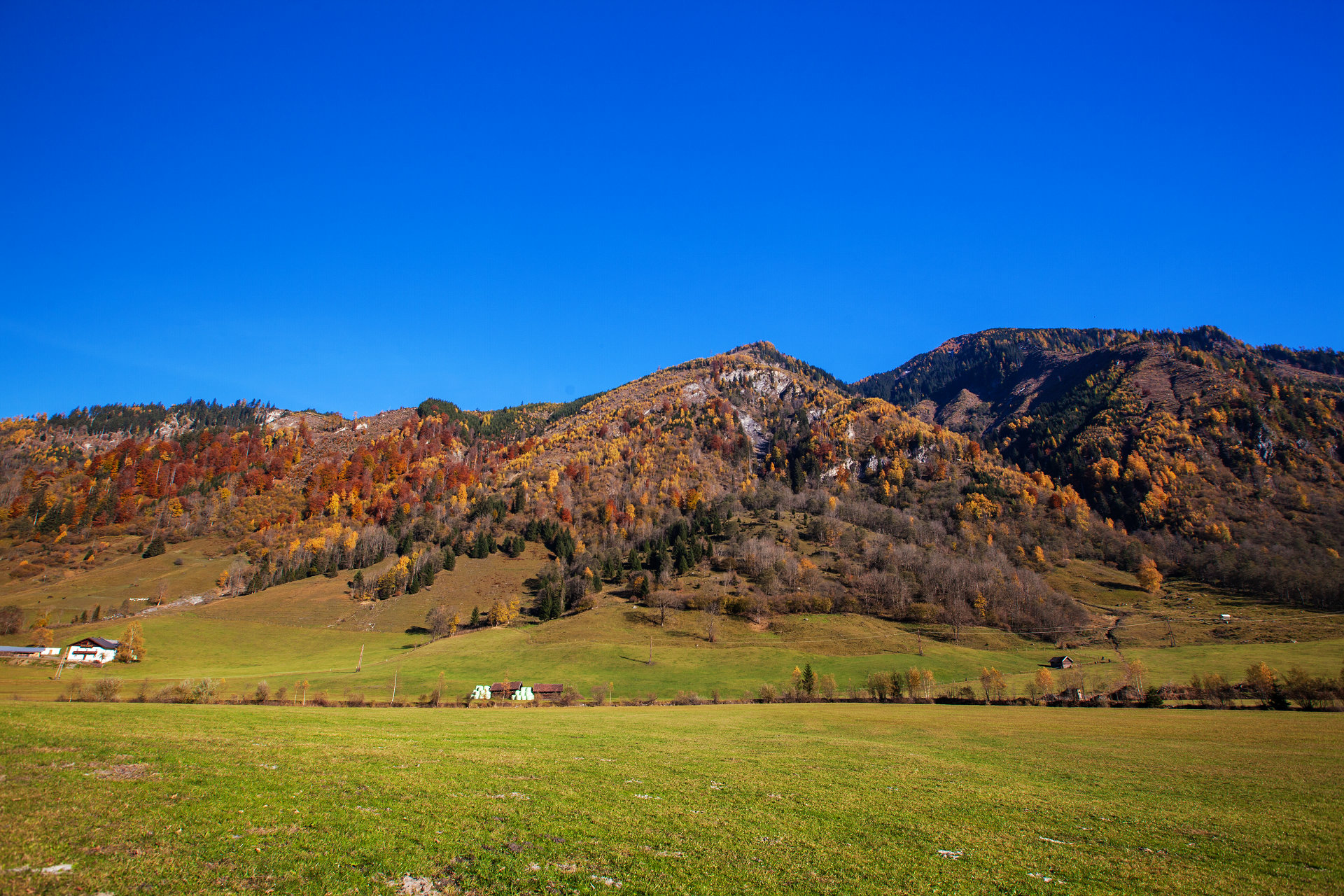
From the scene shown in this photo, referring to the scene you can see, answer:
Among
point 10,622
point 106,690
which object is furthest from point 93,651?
point 106,690

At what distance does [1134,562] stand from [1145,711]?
175180 millimetres

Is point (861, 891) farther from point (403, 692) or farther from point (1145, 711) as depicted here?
point (403, 692)

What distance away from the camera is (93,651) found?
10925 cm

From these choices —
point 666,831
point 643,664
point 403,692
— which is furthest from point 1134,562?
point 666,831

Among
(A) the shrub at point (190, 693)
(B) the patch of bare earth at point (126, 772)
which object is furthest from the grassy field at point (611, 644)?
(B) the patch of bare earth at point (126, 772)

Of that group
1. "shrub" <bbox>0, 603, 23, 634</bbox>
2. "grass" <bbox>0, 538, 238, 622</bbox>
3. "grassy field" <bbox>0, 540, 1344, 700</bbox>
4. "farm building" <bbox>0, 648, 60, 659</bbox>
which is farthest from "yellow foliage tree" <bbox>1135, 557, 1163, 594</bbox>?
"shrub" <bbox>0, 603, 23, 634</bbox>

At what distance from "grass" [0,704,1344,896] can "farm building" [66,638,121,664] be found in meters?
112

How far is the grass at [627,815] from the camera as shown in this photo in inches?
426

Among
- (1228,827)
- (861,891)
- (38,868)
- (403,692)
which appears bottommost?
(403,692)

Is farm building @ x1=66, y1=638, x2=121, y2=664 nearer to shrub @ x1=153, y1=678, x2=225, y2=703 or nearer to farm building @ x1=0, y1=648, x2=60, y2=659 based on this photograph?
farm building @ x1=0, y1=648, x2=60, y2=659

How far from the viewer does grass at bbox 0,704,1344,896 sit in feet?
35.5

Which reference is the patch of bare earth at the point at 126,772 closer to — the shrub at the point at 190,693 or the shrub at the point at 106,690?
the shrub at the point at 190,693

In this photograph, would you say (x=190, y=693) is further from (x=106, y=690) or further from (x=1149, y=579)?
(x=1149, y=579)

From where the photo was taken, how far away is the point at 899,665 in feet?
357
